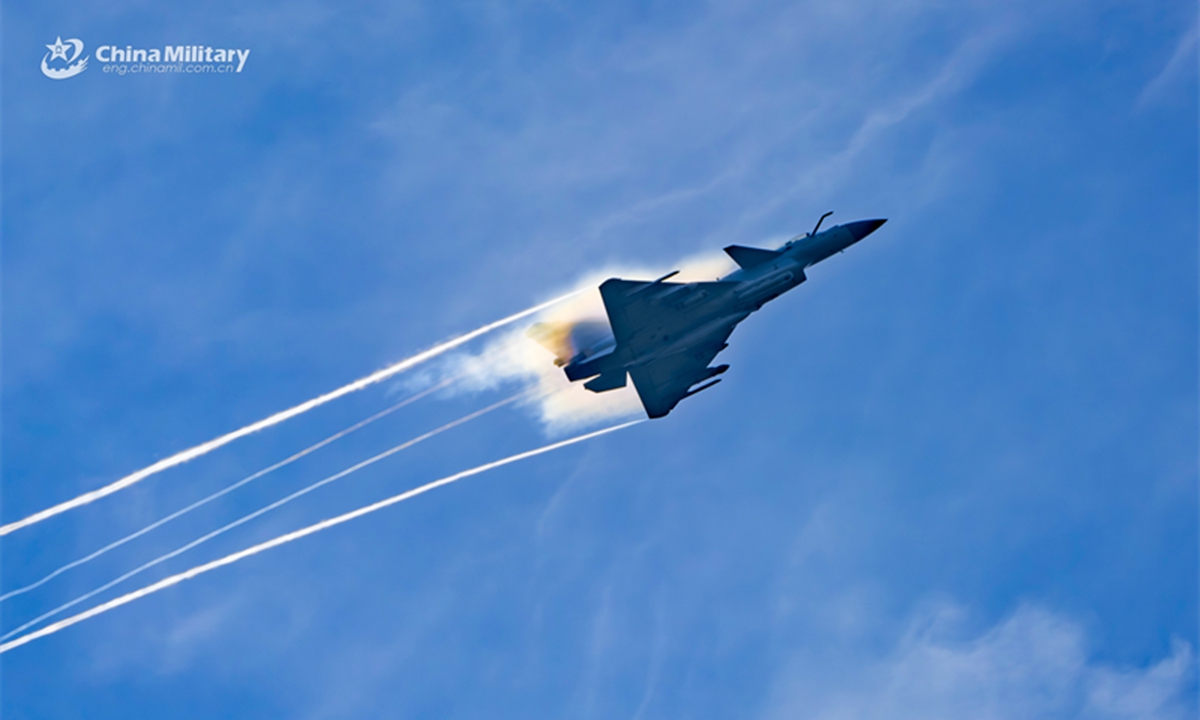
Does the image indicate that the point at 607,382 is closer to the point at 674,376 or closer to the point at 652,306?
the point at 674,376

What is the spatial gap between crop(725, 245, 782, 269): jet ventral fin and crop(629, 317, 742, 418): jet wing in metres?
3.90

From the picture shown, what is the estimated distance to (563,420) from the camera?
4559cm

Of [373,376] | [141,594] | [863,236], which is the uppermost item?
[373,376]

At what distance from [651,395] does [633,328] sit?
200 inches

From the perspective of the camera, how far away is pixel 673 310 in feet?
131

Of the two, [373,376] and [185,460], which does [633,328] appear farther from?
[185,460]

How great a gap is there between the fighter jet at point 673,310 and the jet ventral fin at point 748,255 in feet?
0.15

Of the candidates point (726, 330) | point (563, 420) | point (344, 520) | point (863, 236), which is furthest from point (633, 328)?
point (344, 520)

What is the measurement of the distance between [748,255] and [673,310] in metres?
4.29

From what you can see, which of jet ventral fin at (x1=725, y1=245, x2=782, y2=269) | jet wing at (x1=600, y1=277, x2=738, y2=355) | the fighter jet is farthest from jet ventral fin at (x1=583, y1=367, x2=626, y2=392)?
jet ventral fin at (x1=725, y1=245, x2=782, y2=269)

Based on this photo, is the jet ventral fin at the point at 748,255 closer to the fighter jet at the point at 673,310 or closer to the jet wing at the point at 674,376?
the fighter jet at the point at 673,310

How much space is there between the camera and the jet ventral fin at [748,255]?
40.6 meters

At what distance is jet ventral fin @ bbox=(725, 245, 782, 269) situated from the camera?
40562mm

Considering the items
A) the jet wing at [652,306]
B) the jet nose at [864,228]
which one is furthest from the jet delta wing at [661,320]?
the jet nose at [864,228]
